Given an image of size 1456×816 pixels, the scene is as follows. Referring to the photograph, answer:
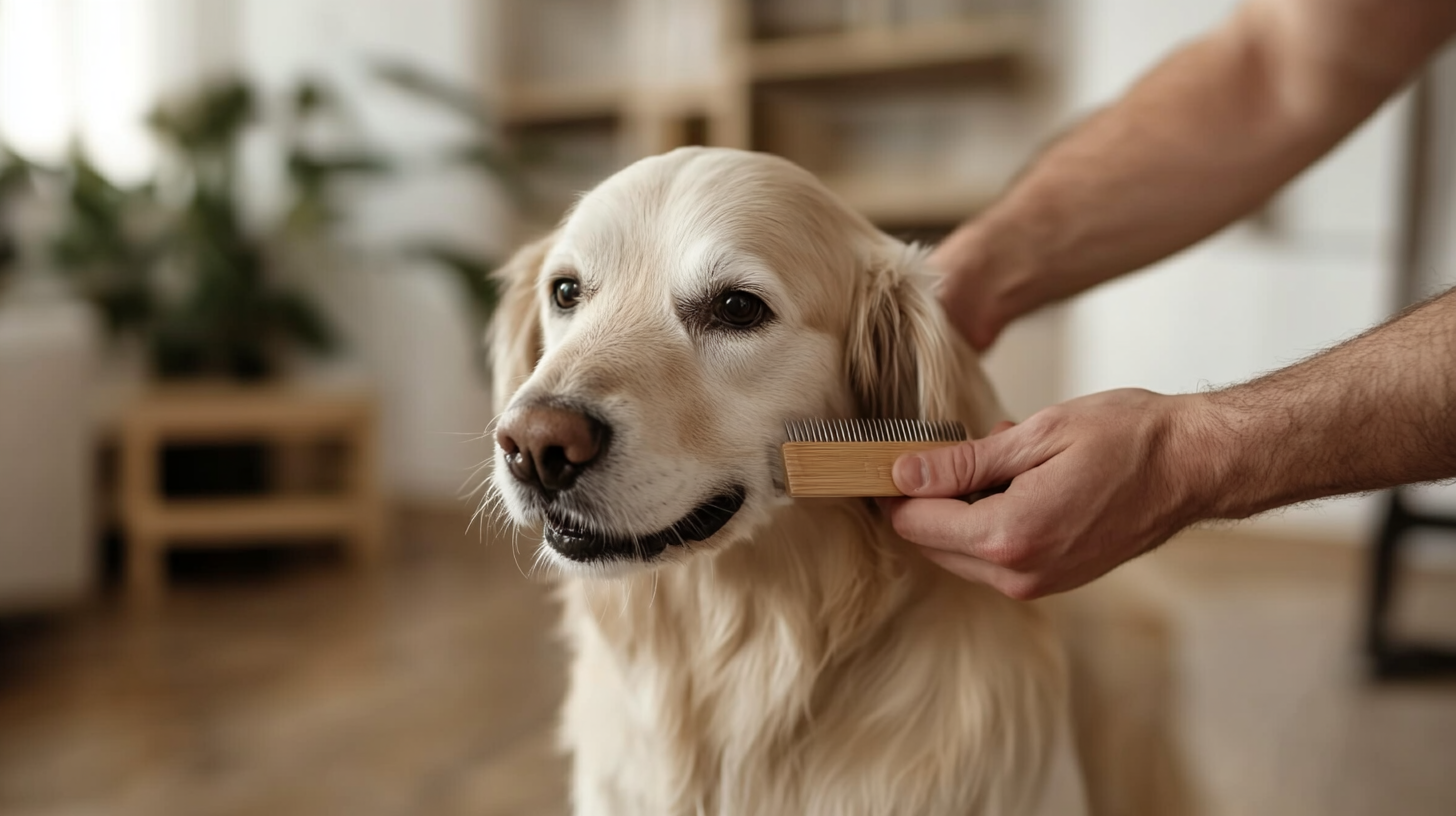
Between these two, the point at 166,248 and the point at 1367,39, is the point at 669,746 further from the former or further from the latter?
the point at 166,248

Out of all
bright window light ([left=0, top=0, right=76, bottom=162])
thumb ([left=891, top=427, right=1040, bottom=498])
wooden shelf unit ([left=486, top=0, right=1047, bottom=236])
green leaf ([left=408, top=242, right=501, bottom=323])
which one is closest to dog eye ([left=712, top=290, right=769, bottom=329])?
thumb ([left=891, top=427, right=1040, bottom=498])

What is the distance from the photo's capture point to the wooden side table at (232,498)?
3096mm

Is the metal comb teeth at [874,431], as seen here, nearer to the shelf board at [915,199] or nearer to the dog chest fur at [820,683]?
the dog chest fur at [820,683]

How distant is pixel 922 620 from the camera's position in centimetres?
104

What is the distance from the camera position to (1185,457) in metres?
0.87

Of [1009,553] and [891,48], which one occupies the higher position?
[891,48]

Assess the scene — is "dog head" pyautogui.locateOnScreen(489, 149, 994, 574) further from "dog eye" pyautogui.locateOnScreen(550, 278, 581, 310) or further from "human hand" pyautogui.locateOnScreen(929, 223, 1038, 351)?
"human hand" pyautogui.locateOnScreen(929, 223, 1038, 351)

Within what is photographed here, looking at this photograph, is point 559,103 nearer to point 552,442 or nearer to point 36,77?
point 36,77

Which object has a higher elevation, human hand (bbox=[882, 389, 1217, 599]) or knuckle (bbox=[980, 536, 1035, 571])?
human hand (bbox=[882, 389, 1217, 599])

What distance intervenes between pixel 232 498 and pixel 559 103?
198cm

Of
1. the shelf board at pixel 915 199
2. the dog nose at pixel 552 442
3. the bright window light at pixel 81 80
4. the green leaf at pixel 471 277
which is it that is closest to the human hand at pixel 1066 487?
the dog nose at pixel 552 442

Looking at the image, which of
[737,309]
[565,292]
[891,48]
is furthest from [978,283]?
[891,48]

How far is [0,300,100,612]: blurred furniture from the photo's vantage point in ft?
7.74

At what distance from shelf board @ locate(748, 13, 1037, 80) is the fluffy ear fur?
2.85 m
